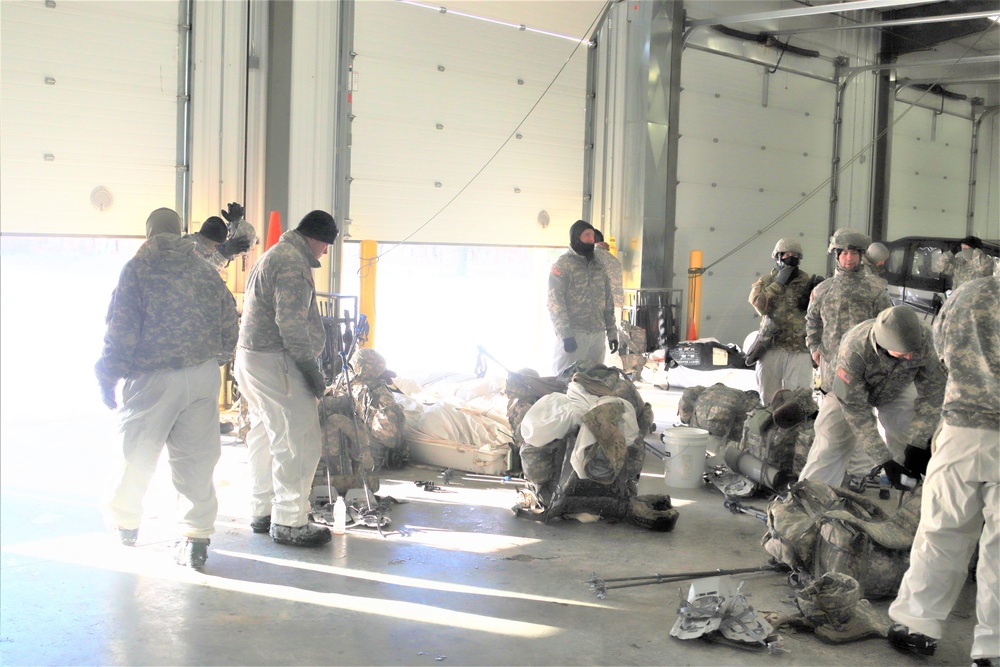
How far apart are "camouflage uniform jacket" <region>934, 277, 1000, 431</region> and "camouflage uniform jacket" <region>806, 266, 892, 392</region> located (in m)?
2.40

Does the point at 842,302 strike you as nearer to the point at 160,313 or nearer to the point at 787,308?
the point at 787,308

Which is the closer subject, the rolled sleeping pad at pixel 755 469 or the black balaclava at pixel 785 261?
the rolled sleeping pad at pixel 755 469

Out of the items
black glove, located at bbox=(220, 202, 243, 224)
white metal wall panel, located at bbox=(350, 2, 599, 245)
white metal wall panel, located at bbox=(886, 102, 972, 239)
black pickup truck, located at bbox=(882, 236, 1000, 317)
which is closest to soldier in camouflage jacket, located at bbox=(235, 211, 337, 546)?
black glove, located at bbox=(220, 202, 243, 224)

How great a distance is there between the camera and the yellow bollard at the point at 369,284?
37.0ft

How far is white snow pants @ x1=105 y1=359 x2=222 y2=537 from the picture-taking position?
5.14 meters

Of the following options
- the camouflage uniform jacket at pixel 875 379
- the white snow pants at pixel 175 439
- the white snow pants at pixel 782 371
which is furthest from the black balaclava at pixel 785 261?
the white snow pants at pixel 175 439

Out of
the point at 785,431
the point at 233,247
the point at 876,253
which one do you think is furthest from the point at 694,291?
the point at 233,247

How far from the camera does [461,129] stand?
1255 cm

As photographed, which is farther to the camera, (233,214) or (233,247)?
(233,214)

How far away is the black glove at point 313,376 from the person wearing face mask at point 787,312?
3974 millimetres

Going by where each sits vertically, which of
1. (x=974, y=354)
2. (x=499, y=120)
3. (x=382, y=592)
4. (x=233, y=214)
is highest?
(x=499, y=120)

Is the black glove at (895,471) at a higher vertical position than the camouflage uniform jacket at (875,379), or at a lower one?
lower

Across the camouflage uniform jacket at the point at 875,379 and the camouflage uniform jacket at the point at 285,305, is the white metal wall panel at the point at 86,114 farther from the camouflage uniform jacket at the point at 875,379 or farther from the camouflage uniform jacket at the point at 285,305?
the camouflage uniform jacket at the point at 875,379

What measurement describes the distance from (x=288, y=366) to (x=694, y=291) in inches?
434
